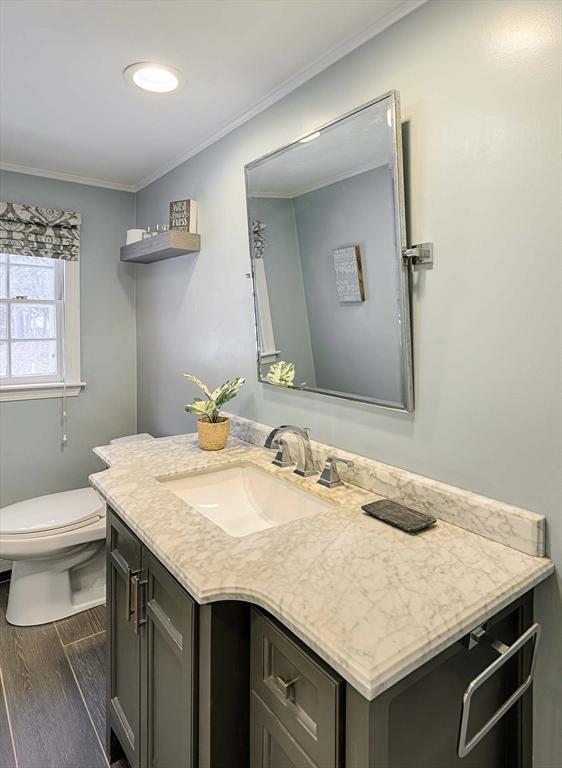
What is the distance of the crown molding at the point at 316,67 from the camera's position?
4.30 feet

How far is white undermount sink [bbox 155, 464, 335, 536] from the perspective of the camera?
5.04 feet

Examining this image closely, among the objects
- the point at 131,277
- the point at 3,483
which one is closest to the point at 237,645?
the point at 3,483

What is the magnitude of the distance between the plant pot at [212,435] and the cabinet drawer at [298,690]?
0.95 metres

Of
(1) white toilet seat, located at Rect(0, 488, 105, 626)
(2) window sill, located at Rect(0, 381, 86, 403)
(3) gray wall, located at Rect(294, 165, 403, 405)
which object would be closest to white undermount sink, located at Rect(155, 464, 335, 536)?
(3) gray wall, located at Rect(294, 165, 403, 405)

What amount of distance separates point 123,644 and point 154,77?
6.25 ft

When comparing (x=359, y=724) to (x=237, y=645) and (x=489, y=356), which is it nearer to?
(x=237, y=645)

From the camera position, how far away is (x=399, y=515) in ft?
4.04

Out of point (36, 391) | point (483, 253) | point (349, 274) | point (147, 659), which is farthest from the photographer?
point (36, 391)

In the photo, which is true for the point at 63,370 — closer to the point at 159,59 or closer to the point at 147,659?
the point at 159,59

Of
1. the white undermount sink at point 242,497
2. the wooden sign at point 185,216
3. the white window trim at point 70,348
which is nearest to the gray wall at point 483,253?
the white undermount sink at point 242,497

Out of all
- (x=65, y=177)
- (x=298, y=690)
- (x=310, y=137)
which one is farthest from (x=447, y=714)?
(x=65, y=177)

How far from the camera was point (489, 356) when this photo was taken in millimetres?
1152

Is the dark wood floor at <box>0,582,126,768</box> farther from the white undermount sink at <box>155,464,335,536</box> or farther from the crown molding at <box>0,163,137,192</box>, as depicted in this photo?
the crown molding at <box>0,163,137,192</box>

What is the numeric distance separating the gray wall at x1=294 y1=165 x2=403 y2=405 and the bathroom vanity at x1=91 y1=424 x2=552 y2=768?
391 millimetres
